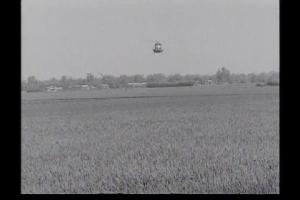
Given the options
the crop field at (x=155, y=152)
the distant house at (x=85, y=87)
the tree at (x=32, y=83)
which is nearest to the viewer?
the crop field at (x=155, y=152)

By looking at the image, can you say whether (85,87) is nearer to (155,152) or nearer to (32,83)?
(32,83)

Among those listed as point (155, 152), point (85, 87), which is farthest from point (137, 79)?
point (155, 152)

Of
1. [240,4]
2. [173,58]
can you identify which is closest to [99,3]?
[173,58]

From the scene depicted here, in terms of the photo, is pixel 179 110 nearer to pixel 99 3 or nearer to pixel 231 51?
pixel 231 51

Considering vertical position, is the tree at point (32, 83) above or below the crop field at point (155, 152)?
above

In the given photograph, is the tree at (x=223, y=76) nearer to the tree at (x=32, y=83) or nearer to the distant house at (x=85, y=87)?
the distant house at (x=85, y=87)

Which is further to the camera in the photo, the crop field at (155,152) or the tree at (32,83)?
the tree at (32,83)

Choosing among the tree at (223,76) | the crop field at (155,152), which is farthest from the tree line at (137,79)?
the crop field at (155,152)

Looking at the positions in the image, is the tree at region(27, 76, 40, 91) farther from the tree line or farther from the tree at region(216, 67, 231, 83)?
the tree at region(216, 67, 231, 83)
